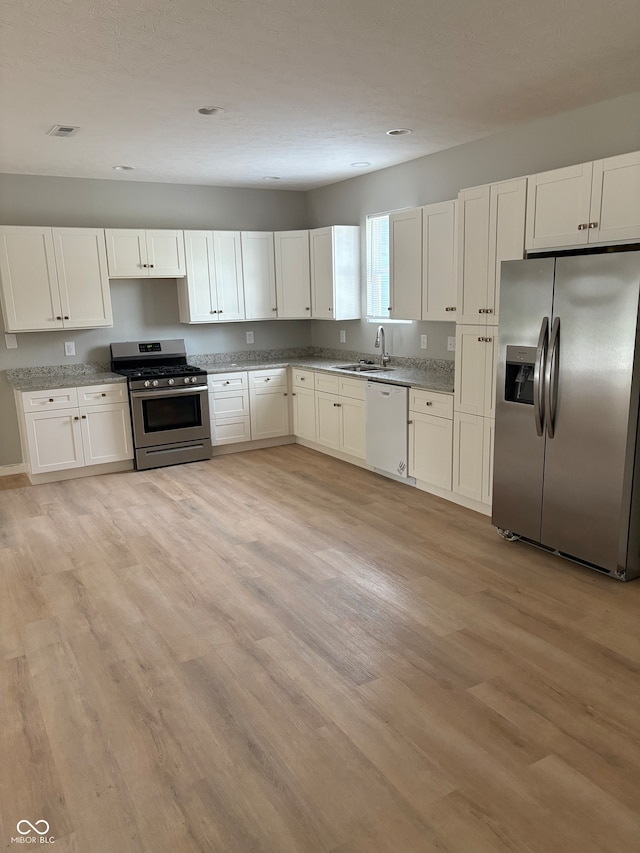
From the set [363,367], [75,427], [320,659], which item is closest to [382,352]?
[363,367]

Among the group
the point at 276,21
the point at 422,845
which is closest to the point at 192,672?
the point at 422,845

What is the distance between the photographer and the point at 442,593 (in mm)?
3379

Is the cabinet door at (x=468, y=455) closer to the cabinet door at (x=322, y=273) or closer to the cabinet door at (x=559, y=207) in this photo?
the cabinet door at (x=559, y=207)

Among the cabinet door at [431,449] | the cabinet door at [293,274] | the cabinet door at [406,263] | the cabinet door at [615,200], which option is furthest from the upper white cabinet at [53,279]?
the cabinet door at [615,200]

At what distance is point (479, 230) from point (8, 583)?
3674mm

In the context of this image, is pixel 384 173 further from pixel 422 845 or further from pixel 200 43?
pixel 422 845

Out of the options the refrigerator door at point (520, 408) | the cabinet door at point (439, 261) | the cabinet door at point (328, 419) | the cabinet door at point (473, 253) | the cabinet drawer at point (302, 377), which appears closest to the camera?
the refrigerator door at point (520, 408)

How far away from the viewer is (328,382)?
19.8 feet

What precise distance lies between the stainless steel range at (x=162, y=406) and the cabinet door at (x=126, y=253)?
71 cm

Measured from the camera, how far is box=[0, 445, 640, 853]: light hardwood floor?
1945 millimetres

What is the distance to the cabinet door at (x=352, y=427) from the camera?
18.5 ft

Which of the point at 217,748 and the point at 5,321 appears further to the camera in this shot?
the point at 5,321

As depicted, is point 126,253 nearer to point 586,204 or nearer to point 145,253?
point 145,253

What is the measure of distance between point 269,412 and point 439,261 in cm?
258
